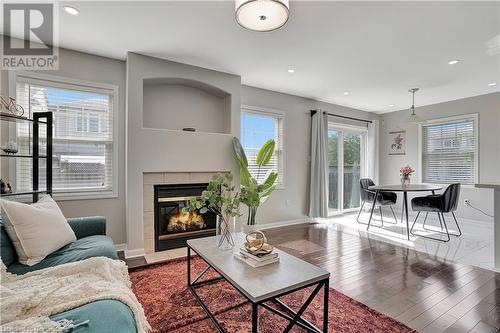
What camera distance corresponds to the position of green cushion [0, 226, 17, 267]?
1567 mm

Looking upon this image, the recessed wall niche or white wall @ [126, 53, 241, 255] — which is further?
the recessed wall niche

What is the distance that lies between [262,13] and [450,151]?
17.4 feet

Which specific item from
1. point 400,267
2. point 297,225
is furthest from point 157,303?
point 297,225

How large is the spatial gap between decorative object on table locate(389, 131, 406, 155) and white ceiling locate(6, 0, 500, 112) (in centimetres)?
194

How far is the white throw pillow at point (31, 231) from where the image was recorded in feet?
5.35

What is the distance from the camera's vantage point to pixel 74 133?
301cm

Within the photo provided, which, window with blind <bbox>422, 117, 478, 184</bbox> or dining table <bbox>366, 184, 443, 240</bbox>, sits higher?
window with blind <bbox>422, 117, 478, 184</bbox>

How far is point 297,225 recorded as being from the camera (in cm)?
460

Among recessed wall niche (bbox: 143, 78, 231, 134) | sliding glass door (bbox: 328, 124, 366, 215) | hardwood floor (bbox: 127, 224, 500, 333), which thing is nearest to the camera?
hardwood floor (bbox: 127, 224, 500, 333)

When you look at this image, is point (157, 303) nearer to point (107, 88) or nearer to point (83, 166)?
point (83, 166)

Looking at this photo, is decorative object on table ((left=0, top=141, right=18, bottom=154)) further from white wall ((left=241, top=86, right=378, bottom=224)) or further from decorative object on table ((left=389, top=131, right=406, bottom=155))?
decorative object on table ((left=389, top=131, right=406, bottom=155))

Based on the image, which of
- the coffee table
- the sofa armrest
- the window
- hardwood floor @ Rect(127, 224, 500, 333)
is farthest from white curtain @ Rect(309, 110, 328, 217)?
the sofa armrest

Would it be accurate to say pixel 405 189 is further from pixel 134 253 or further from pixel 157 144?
pixel 134 253

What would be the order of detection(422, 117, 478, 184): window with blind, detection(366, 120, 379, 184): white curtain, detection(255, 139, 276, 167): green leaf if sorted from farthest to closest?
detection(366, 120, 379, 184): white curtain → detection(422, 117, 478, 184): window with blind → detection(255, 139, 276, 167): green leaf
